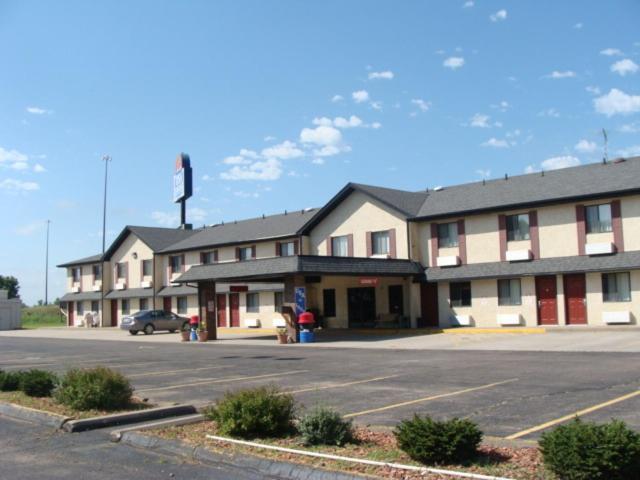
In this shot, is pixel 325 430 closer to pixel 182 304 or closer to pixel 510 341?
pixel 510 341

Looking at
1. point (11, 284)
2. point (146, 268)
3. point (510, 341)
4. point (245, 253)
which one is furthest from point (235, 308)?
point (11, 284)

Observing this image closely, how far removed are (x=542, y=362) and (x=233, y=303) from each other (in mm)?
30641

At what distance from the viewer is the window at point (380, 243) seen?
3631 centimetres

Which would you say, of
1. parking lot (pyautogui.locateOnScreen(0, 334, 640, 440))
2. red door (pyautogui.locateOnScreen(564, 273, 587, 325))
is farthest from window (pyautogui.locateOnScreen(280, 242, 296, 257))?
parking lot (pyautogui.locateOnScreen(0, 334, 640, 440))

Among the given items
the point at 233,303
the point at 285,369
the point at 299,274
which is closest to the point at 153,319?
the point at 233,303

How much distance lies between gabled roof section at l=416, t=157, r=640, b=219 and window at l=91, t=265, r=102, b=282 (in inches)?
1296

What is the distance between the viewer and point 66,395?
407 inches

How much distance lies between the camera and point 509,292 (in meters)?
31.7

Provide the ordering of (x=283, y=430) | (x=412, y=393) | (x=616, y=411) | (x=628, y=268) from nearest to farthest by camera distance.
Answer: (x=283, y=430), (x=616, y=411), (x=412, y=393), (x=628, y=268)

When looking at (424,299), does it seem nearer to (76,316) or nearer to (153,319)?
(153,319)

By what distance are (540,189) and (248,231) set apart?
849 inches

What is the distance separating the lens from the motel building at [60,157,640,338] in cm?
2869

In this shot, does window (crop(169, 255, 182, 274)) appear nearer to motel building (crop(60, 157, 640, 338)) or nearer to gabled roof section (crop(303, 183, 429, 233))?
motel building (crop(60, 157, 640, 338))

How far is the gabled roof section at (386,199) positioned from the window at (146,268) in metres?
18.5
